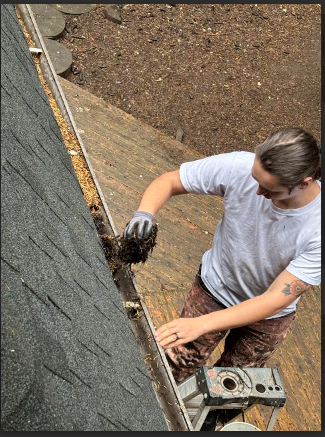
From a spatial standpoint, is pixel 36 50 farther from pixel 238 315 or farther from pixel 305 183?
pixel 238 315

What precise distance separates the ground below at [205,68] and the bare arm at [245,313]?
19.6 feet

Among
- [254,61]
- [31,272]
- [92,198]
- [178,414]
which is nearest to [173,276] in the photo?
[92,198]

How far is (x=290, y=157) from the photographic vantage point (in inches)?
165

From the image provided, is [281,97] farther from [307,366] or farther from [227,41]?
[307,366]

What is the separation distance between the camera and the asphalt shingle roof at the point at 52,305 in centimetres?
251

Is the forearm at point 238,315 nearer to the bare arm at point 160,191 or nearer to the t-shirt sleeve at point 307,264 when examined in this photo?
the t-shirt sleeve at point 307,264

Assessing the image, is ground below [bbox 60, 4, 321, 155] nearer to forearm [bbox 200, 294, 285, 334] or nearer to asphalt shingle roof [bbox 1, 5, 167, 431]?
forearm [bbox 200, 294, 285, 334]

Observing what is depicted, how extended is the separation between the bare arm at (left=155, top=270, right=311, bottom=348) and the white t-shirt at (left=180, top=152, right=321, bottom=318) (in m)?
0.09

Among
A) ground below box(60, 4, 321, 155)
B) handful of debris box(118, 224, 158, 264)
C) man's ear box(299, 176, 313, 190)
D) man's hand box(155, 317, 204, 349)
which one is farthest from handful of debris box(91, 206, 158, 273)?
ground below box(60, 4, 321, 155)

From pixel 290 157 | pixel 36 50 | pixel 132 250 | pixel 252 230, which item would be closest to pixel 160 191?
pixel 132 250

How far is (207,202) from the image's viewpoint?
8539 millimetres

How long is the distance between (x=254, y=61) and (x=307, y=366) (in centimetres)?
682

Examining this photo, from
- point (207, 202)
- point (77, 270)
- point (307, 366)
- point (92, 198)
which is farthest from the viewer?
point (207, 202)

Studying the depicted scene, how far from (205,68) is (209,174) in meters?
A: 7.51
